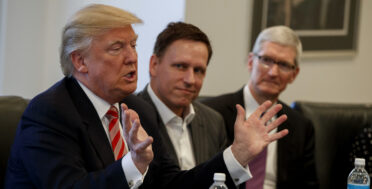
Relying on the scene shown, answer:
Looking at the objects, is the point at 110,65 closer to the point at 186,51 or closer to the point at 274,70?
the point at 186,51

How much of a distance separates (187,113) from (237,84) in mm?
1402

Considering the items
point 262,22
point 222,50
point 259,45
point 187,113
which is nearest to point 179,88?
point 187,113

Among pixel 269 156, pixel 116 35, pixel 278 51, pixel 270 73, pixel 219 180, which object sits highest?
pixel 116 35

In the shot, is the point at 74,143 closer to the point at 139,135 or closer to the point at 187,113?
the point at 139,135

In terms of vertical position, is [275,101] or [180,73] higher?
[180,73]

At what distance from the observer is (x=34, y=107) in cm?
229

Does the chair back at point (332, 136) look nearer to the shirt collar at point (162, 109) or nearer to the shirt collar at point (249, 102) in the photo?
the shirt collar at point (249, 102)

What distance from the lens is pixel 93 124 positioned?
2.39 metres

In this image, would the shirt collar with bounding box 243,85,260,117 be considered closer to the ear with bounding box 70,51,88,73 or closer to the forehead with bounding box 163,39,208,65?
the forehead with bounding box 163,39,208,65

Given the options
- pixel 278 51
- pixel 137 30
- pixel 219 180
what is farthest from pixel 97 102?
pixel 137 30

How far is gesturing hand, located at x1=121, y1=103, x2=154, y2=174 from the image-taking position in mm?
2084

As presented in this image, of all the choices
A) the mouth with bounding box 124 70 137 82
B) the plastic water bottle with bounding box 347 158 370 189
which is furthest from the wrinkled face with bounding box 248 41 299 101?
the mouth with bounding box 124 70 137 82

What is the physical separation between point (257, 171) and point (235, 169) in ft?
3.64

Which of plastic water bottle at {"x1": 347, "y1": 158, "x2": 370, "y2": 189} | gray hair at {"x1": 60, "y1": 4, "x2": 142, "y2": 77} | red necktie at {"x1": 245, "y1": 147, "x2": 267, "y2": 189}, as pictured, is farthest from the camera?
red necktie at {"x1": 245, "y1": 147, "x2": 267, "y2": 189}
